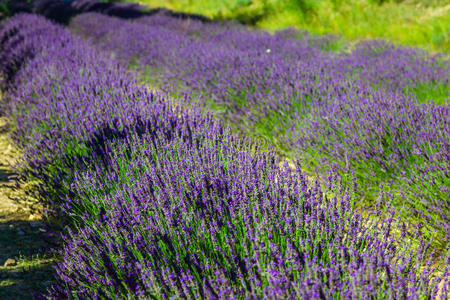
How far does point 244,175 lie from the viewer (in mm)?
1886

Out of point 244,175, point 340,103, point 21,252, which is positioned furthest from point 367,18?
point 21,252

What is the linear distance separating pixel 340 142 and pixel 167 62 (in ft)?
10.7

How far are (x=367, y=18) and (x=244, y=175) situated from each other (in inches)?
284

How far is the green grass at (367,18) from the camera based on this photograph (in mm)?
6129

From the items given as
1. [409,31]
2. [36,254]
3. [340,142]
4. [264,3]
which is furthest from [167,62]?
[264,3]

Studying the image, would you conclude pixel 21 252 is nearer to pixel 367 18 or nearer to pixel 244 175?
pixel 244 175

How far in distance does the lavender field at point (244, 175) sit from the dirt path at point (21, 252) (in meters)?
0.12

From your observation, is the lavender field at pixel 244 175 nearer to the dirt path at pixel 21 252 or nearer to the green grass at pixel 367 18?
the dirt path at pixel 21 252

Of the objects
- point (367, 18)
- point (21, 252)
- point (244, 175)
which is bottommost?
point (21, 252)

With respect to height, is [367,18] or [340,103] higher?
[367,18]

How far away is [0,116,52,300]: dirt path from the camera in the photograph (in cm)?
201

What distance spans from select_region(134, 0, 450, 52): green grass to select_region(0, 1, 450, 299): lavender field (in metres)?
1.39

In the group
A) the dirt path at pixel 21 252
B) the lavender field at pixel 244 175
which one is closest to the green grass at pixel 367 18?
the lavender field at pixel 244 175

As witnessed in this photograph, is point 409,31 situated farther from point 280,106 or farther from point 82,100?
point 82,100
